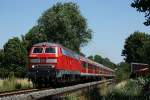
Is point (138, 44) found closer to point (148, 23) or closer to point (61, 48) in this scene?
point (61, 48)

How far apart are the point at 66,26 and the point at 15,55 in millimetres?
27346

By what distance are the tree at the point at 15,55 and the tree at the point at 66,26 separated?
14.1 metres

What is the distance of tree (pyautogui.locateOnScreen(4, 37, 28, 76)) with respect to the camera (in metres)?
102

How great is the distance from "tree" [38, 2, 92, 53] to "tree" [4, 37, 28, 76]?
46.1 ft

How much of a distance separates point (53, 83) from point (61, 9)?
198ft

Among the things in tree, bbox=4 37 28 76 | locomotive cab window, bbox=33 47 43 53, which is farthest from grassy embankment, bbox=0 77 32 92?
tree, bbox=4 37 28 76

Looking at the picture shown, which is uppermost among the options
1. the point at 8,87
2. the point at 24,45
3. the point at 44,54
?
the point at 24,45

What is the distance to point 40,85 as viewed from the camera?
34.3 metres

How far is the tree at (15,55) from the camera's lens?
335 feet

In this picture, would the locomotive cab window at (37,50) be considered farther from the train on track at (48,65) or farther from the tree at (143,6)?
the tree at (143,6)

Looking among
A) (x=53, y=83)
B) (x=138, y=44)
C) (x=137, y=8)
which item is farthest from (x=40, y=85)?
(x=138, y=44)

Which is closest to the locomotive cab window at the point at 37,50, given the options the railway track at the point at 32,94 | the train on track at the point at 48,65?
the train on track at the point at 48,65

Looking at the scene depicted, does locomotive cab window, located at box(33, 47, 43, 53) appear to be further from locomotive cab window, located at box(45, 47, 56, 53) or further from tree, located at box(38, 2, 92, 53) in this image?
tree, located at box(38, 2, 92, 53)

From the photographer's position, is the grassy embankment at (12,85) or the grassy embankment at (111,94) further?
the grassy embankment at (12,85)
